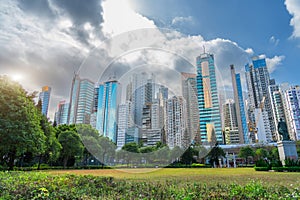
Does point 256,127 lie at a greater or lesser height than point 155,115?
greater

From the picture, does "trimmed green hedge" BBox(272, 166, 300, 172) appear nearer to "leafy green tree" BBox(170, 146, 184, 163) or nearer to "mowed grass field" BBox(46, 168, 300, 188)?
"mowed grass field" BBox(46, 168, 300, 188)

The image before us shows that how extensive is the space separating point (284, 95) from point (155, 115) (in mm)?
93708

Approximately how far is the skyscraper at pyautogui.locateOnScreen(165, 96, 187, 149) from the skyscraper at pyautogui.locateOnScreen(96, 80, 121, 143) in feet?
7.19

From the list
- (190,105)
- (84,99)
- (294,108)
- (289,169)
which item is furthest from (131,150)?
(294,108)

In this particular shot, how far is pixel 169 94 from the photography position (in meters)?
8.16

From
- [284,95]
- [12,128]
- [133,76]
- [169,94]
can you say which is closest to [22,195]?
[133,76]

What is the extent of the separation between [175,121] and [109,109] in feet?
9.23

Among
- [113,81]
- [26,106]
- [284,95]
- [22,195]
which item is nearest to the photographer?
[22,195]

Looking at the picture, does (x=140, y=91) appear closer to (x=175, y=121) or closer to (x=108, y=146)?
(x=175, y=121)

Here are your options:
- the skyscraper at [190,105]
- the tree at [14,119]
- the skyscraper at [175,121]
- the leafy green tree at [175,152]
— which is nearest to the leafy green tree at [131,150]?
the skyscraper at [175,121]

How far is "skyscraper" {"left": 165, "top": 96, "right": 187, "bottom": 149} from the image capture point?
323 inches

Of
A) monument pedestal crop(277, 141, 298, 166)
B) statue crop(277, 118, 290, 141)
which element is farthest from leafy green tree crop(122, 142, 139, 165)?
statue crop(277, 118, 290, 141)

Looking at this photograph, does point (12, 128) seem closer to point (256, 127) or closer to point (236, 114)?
point (236, 114)

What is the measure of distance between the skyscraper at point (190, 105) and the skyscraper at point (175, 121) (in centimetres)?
20
